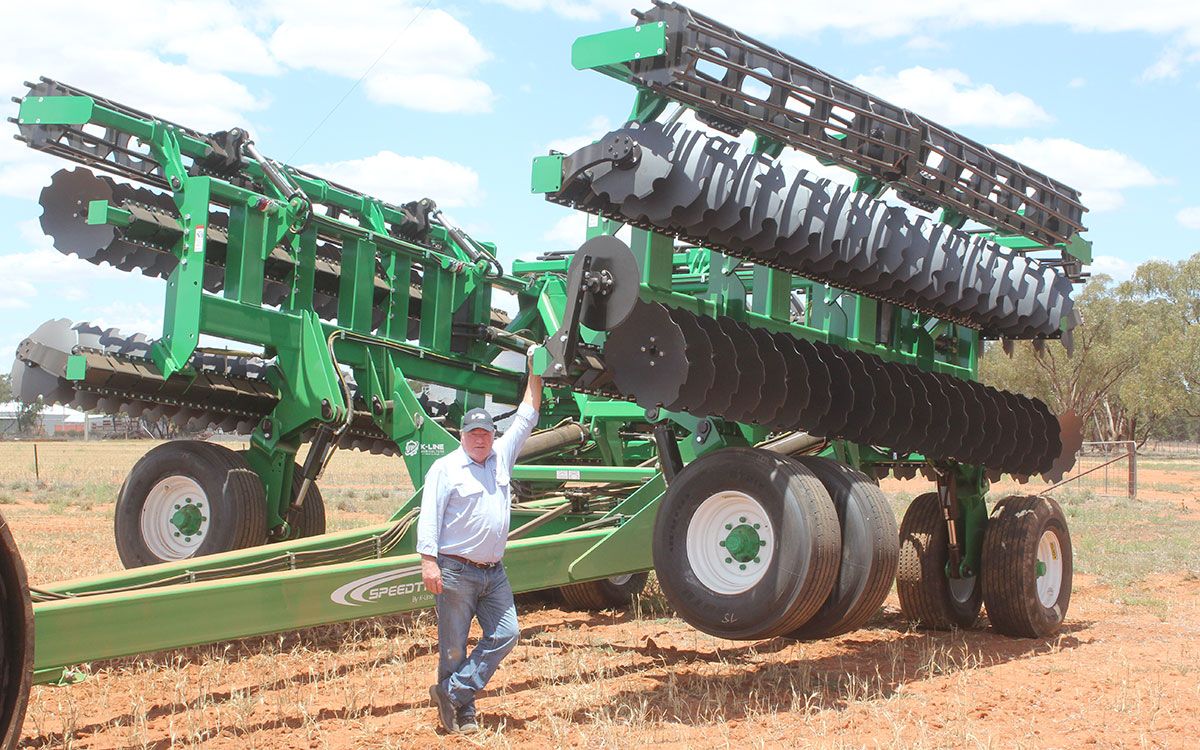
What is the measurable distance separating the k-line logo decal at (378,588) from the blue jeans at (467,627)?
55 cm

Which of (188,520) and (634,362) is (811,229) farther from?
(188,520)

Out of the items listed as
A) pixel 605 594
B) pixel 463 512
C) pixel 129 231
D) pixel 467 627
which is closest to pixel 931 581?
pixel 605 594

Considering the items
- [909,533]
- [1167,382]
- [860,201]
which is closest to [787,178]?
[860,201]

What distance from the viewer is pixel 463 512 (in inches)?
250

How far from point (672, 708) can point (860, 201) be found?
11.4ft

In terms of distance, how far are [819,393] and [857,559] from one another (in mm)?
1188

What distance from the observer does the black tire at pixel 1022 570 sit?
30.7 ft

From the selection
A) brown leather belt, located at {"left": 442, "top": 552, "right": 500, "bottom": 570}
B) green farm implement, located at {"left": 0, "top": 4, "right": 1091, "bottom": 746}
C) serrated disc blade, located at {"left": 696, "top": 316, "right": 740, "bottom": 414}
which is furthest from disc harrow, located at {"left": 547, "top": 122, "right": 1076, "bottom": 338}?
brown leather belt, located at {"left": 442, "top": 552, "right": 500, "bottom": 570}

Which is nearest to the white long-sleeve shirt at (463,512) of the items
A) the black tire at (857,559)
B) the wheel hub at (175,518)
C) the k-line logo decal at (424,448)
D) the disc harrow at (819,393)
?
the disc harrow at (819,393)

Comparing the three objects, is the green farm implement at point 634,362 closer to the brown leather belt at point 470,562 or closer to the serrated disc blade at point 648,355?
the serrated disc blade at point 648,355

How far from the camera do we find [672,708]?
267 inches

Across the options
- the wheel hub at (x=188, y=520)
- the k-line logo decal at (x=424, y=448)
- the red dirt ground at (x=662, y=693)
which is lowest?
the red dirt ground at (x=662, y=693)

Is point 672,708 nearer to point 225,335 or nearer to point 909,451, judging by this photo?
point 909,451

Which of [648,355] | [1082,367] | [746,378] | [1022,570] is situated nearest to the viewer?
[648,355]
